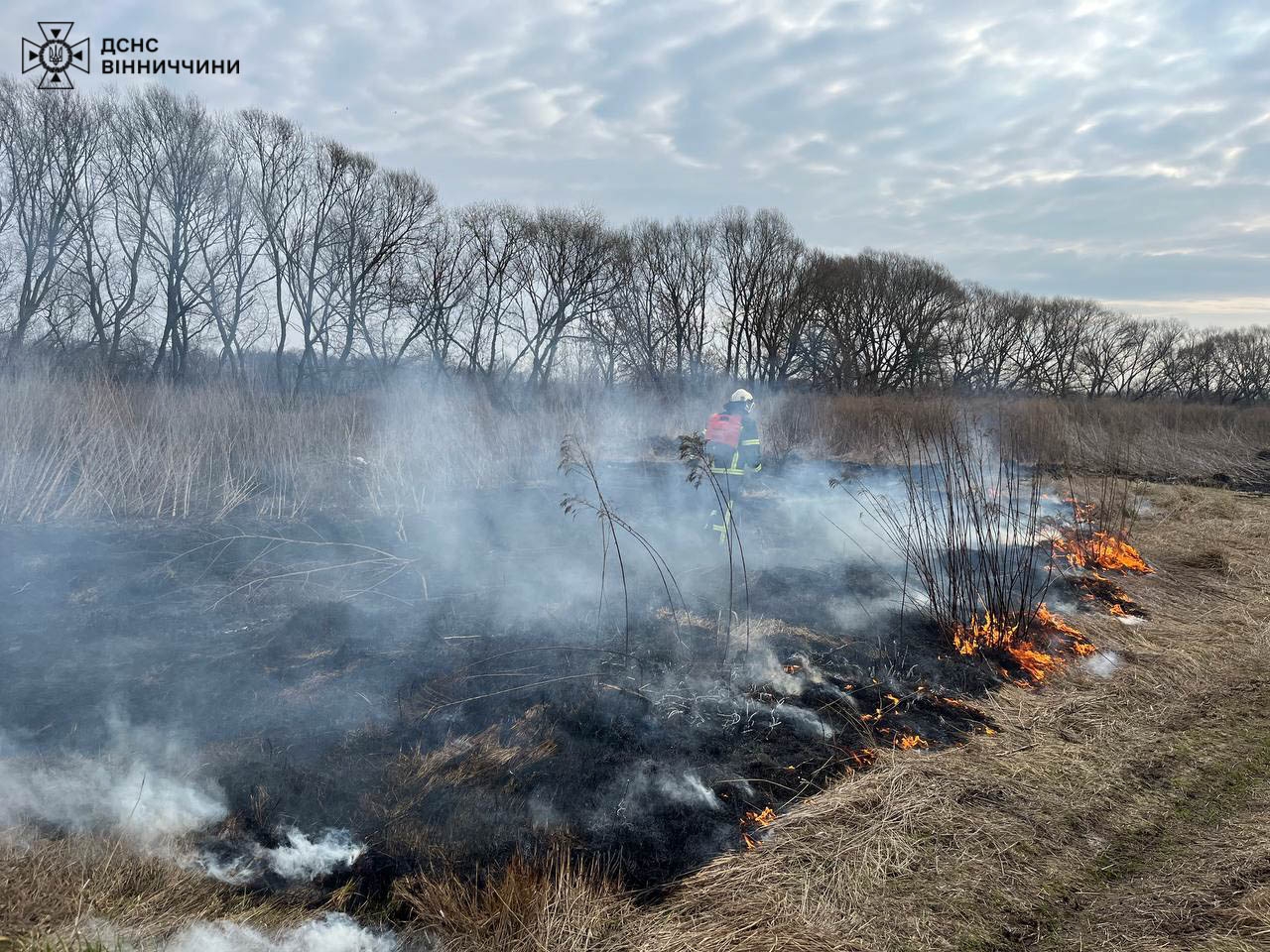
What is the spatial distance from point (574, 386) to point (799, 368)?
90.6 ft

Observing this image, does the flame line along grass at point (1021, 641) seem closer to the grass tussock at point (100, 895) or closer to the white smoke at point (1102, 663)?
the white smoke at point (1102, 663)

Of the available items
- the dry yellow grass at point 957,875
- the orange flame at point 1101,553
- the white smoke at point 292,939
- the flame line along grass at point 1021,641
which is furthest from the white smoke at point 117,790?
the orange flame at point 1101,553

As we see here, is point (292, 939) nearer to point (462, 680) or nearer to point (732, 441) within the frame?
point (462, 680)

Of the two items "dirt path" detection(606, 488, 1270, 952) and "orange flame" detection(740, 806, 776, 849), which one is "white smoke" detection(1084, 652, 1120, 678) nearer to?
"dirt path" detection(606, 488, 1270, 952)

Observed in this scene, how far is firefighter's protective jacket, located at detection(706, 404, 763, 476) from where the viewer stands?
712 cm

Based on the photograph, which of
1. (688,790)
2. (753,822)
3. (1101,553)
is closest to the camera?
(753,822)

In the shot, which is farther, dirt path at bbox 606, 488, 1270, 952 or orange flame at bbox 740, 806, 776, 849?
orange flame at bbox 740, 806, 776, 849

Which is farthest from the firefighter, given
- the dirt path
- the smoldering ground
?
the dirt path

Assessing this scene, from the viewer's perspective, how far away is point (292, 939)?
2262mm

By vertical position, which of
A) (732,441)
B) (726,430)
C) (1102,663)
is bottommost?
(1102,663)

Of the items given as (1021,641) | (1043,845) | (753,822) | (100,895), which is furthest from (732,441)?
(100,895)

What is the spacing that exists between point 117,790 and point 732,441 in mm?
5693

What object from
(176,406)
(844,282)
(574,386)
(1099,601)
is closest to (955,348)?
(844,282)

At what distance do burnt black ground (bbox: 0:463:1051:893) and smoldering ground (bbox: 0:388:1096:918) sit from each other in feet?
0.05
